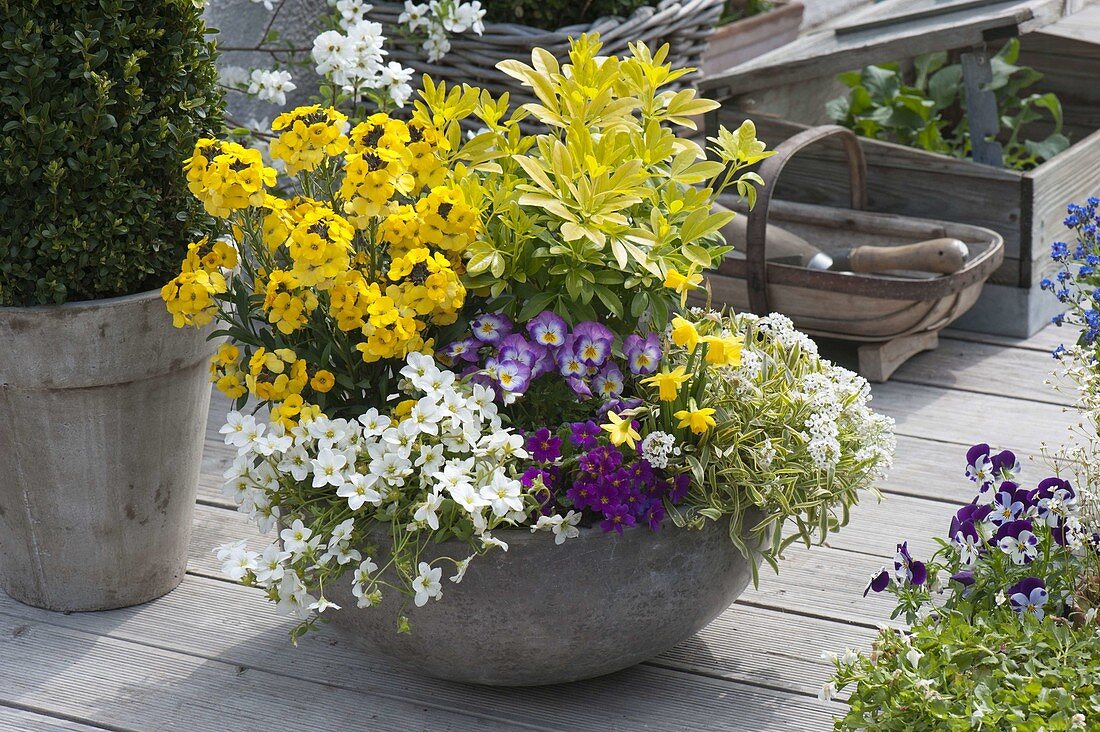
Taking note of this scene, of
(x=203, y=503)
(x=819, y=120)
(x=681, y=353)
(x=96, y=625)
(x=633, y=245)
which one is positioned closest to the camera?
(x=633, y=245)

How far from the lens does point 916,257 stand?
8.60 ft

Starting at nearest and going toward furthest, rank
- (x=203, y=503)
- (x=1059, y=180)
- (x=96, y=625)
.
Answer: (x=96, y=625), (x=203, y=503), (x=1059, y=180)

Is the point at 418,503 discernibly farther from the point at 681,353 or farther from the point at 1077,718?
the point at 1077,718

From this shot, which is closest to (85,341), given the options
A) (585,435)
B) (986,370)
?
(585,435)

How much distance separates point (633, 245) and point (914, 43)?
5.50ft

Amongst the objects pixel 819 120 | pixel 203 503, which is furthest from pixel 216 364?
pixel 819 120

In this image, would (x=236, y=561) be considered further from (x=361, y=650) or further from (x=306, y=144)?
(x=306, y=144)

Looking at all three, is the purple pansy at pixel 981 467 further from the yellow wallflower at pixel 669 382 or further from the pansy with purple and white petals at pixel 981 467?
the yellow wallflower at pixel 669 382

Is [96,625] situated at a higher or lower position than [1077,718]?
lower

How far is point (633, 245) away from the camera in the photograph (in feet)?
4.99

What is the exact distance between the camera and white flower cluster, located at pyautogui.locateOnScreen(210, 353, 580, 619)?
138cm

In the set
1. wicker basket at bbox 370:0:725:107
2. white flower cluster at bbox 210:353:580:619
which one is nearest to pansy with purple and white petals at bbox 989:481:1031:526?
white flower cluster at bbox 210:353:580:619

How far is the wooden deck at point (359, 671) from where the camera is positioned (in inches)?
63.6

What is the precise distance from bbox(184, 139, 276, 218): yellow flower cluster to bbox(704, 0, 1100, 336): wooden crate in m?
1.81
